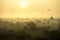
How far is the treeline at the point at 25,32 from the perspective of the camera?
2.51ft

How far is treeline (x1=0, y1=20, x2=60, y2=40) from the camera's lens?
0.76 meters

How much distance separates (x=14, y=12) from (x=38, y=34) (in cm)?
18

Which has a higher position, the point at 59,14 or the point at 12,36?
the point at 59,14

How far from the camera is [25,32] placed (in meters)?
0.77

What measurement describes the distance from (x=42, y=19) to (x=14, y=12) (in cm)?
15

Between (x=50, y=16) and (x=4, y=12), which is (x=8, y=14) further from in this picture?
(x=50, y=16)

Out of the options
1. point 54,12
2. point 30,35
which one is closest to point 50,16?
point 54,12

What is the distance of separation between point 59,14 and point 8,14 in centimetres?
26

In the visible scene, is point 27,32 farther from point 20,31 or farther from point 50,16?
point 50,16

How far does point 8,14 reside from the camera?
0.84 meters

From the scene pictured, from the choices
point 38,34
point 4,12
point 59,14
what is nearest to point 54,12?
point 59,14

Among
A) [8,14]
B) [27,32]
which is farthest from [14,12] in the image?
[27,32]

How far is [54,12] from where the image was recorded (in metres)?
0.83

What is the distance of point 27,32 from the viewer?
773mm
